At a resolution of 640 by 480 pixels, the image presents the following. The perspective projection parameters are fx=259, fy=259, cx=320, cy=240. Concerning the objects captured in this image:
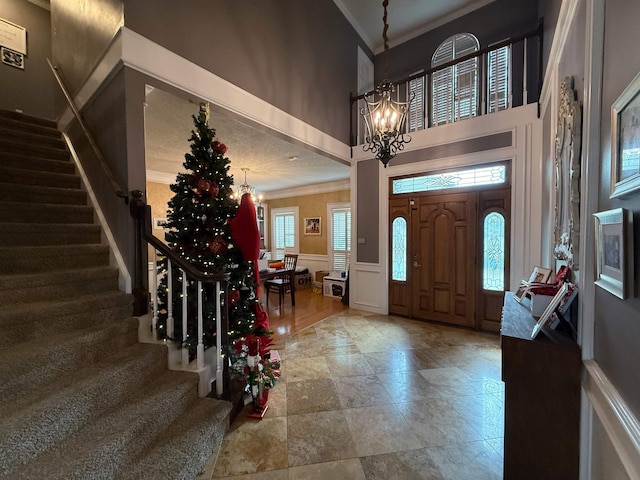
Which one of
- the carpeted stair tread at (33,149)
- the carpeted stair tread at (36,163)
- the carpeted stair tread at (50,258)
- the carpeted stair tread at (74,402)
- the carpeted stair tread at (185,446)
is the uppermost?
the carpeted stair tread at (33,149)

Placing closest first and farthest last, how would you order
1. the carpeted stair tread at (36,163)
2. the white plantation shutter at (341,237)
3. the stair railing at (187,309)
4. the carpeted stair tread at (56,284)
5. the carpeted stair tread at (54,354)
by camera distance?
the carpeted stair tread at (54,354) < the carpeted stair tread at (56,284) < the stair railing at (187,309) < the carpeted stair tread at (36,163) < the white plantation shutter at (341,237)

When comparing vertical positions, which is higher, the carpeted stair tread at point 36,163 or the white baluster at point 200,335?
the carpeted stair tread at point 36,163

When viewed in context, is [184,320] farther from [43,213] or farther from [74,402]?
[43,213]

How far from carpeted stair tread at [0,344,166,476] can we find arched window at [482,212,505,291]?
153 inches

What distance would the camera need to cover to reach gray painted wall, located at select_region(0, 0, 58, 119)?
3.94m

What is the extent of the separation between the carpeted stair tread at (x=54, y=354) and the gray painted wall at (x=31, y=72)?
427cm

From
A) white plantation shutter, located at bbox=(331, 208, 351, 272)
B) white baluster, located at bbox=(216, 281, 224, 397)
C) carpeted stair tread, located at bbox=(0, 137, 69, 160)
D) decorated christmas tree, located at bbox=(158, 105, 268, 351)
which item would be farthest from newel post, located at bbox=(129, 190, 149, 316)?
white plantation shutter, located at bbox=(331, 208, 351, 272)

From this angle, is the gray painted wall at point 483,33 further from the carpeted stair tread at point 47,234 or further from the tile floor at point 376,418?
the carpeted stair tread at point 47,234

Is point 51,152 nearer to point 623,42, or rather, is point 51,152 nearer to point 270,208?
point 623,42

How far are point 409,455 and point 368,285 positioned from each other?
308cm

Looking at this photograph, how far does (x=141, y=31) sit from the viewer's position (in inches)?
83.7

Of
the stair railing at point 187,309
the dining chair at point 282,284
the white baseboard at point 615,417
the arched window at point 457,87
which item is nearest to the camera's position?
the white baseboard at point 615,417

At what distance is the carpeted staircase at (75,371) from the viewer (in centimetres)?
Result: 124

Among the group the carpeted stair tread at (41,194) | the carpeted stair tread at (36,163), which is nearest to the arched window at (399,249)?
the carpeted stair tread at (41,194)
